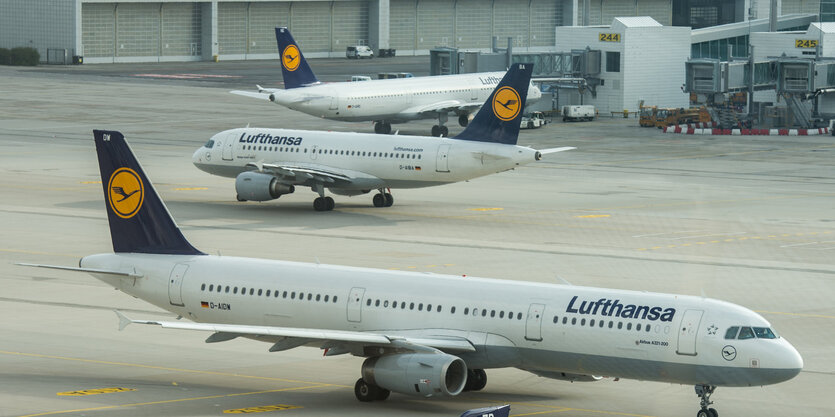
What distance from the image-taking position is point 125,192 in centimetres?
3912

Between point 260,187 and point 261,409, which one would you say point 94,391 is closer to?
point 261,409

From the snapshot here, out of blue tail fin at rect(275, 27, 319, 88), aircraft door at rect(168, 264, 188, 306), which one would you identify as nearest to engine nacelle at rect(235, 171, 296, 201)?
aircraft door at rect(168, 264, 188, 306)

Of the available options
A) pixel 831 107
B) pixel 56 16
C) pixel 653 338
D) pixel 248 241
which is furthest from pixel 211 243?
pixel 56 16

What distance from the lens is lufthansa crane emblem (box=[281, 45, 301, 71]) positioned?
104 metres

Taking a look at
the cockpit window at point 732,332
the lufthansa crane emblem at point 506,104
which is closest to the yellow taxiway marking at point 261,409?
the cockpit window at point 732,332

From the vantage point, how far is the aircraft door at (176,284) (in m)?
37.9

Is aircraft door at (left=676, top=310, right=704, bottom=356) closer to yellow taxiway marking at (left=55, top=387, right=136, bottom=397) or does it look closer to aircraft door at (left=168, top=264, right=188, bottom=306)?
aircraft door at (left=168, top=264, right=188, bottom=306)

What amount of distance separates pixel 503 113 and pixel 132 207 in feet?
102

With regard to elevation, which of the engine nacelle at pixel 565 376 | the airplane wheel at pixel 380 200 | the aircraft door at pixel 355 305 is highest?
the aircraft door at pixel 355 305

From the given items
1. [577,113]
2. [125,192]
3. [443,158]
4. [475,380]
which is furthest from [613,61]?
[475,380]

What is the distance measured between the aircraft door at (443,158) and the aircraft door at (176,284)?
31.3 metres

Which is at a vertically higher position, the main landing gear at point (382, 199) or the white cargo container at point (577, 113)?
the white cargo container at point (577, 113)

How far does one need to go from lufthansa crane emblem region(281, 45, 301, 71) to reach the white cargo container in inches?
1150

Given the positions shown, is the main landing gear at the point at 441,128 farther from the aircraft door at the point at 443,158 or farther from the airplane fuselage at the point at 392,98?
the aircraft door at the point at 443,158
